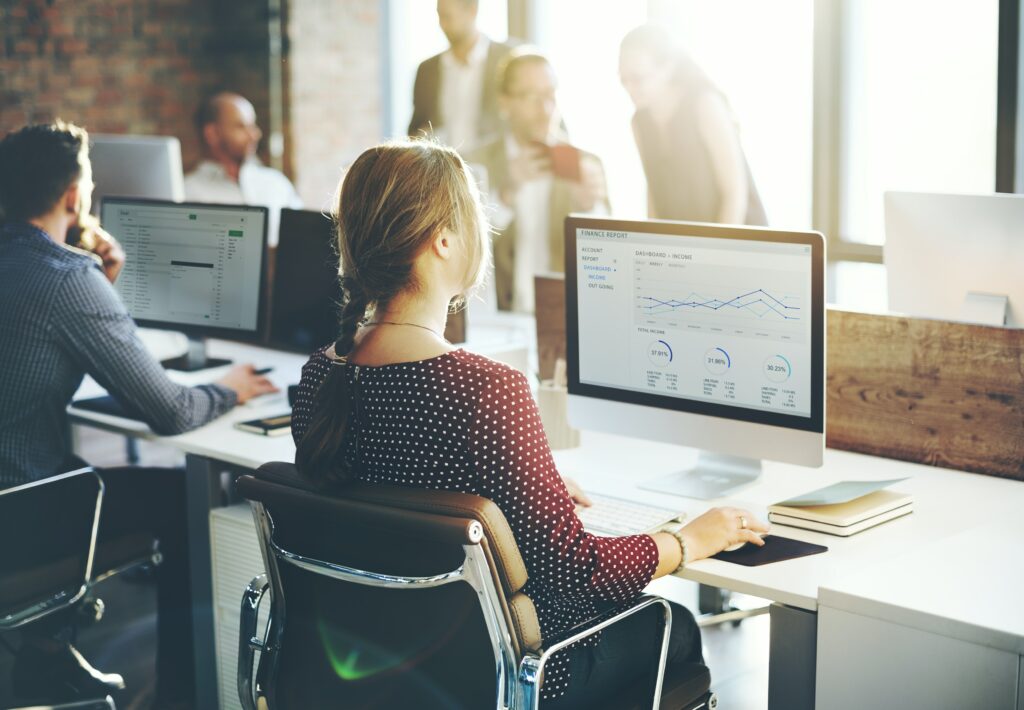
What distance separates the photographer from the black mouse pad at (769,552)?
1782mm

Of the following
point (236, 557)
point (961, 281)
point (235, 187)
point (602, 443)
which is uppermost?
point (235, 187)

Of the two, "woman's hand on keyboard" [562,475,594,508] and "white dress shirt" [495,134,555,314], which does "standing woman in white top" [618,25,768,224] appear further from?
"woman's hand on keyboard" [562,475,594,508]

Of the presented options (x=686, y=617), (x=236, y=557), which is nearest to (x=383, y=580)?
(x=686, y=617)

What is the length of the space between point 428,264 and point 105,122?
4658 millimetres

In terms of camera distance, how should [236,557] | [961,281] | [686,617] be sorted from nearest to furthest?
[686,617]
[961,281]
[236,557]

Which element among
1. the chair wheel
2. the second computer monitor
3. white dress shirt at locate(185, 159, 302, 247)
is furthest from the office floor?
white dress shirt at locate(185, 159, 302, 247)

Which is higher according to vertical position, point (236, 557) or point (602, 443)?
point (602, 443)

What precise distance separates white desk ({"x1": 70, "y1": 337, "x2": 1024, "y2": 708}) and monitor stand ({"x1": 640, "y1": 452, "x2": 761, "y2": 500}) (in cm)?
3

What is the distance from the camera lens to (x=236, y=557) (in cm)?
249

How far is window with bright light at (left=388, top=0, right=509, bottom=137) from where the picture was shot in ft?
20.7

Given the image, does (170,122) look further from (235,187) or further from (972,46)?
(972,46)

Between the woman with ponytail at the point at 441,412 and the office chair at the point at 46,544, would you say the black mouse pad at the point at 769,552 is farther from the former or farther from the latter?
the office chair at the point at 46,544

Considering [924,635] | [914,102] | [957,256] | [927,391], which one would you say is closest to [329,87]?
[914,102]

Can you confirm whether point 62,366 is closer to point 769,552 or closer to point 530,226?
point 769,552
